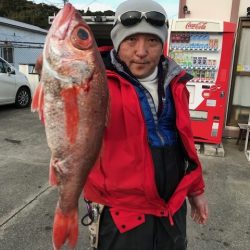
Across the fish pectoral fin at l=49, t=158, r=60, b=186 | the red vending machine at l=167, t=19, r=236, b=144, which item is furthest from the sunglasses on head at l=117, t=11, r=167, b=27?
the red vending machine at l=167, t=19, r=236, b=144

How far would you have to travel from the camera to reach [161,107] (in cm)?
182

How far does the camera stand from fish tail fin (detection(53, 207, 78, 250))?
5.03 ft

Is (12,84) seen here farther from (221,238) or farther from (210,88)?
(221,238)

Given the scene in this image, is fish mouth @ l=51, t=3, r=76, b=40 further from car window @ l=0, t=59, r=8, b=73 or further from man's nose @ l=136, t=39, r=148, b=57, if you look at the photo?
car window @ l=0, t=59, r=8, b=73

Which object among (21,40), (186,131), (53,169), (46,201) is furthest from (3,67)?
(21,40)

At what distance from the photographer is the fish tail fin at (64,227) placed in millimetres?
1534

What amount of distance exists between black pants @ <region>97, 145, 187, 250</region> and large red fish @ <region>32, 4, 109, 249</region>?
433mm

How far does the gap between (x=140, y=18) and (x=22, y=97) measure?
10151 millimetres

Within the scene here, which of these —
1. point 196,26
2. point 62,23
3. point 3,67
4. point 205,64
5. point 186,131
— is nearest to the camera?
point 62,23

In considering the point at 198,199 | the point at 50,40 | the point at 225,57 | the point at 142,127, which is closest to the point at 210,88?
the point at 225,57

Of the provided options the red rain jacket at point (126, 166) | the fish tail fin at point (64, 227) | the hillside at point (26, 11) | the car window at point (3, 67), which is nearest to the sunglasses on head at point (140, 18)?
the red rain jacket at point (126, 166)

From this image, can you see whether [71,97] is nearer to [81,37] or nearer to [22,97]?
[81,37]

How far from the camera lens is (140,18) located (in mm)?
1715

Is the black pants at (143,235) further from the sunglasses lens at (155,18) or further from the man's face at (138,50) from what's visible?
the sunglasses lens at (155,18)
